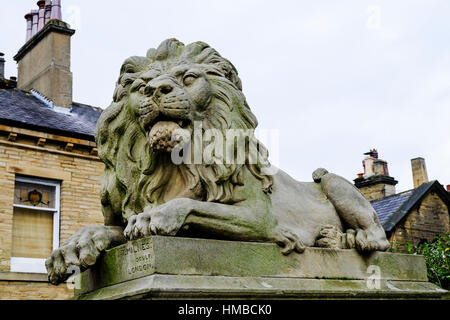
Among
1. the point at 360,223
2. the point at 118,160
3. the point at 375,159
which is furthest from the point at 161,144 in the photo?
the point at 375,159

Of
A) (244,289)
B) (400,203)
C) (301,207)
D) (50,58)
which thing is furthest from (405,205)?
(244,289)

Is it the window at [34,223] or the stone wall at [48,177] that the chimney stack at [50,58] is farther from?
the window at [34,223]

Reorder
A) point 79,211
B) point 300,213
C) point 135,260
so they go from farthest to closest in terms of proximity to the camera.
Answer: point 79,211 → point 300,213 → point 135,260

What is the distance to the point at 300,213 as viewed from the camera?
16.2ft

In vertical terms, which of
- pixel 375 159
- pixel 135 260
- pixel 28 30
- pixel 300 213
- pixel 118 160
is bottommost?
pixel 135 260

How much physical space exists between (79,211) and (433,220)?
1370cm

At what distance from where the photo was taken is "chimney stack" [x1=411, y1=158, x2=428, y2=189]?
2911 centimetres

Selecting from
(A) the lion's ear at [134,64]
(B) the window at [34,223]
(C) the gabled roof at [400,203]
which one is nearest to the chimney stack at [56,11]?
(B) the window at [34,223]

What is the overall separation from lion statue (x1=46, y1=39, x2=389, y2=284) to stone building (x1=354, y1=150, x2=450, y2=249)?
1749 cm

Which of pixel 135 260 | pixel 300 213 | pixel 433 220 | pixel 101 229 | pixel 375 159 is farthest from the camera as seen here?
pixel 375 159

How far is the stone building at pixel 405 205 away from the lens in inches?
884

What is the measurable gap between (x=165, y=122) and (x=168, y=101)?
0.45ft
